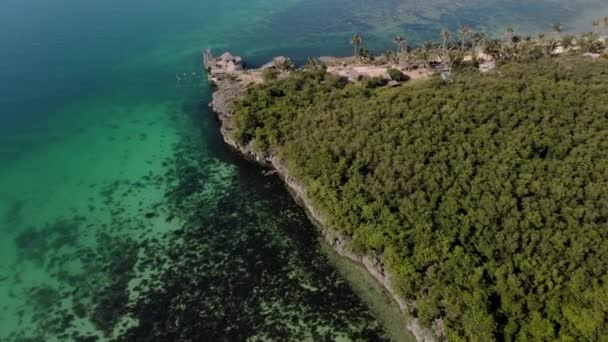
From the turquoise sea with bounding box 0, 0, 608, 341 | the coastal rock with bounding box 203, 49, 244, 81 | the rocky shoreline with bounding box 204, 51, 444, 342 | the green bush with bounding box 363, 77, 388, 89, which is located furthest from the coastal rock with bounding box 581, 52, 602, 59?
the coastal rock with bounding box 203, 49, 244, 81

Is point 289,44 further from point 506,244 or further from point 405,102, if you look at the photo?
point 506,244

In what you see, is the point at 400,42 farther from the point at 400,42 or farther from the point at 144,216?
the point at 144,216

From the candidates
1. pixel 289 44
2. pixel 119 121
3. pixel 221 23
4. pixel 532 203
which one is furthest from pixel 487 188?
pixel 221 23

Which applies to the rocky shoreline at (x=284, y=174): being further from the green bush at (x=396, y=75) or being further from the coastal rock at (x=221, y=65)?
the green bush at (x=396, y=75)

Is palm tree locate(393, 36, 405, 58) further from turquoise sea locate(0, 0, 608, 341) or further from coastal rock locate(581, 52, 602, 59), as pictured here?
coastal rock locate(581, 52, 602, 59)

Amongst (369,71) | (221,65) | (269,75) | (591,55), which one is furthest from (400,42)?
(591,55)
